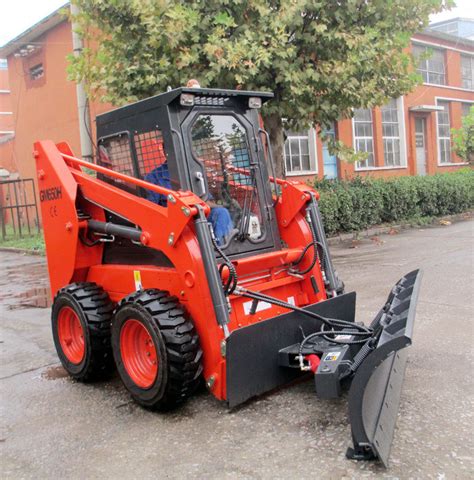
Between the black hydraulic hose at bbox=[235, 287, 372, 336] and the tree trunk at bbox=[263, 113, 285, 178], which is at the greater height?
the tree trunk at bbox=[263, 113, 285, 178]

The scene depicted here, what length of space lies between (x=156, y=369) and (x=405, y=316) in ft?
5.71

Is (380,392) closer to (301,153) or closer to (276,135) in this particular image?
(276,135)

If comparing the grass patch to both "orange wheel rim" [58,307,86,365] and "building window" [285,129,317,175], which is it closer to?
"building window" [285,129,317,175]

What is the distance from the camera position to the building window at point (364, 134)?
67.0ft

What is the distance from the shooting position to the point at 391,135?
73.4 feet

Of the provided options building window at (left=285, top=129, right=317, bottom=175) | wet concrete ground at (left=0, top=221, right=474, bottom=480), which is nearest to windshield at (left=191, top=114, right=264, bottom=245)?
wet concrete ground at (left=0, top=221, right=474, bottom=480)

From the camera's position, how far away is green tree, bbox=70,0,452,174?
886 cm

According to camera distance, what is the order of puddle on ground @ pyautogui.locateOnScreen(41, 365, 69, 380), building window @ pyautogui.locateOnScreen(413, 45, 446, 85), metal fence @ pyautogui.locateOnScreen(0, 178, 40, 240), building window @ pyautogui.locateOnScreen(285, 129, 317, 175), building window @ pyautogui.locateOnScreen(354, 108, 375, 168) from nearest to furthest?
puddle on ground @ pyautogui.locateOnScreen(41, 365, 69, 380) < building window @ pyautogui.locateOnScreen(285, 129, 317, 175) < metal fence @ pyautogui.locateOnScreen(0, 178, 40, 240) < building window @ pyautogui.locateOnScreen(354, 108, 375, 168) < building window @ pyautogui.locateOnScreen(413, 45, 446, 85)

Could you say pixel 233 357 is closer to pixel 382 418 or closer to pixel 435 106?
pixel 382 418

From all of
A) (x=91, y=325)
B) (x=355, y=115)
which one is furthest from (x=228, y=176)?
(x=355, y=115)

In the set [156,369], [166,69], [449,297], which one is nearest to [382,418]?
[156,369]

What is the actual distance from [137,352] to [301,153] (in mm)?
15100

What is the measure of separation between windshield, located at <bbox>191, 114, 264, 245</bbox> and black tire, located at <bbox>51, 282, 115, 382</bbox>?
1.17 m

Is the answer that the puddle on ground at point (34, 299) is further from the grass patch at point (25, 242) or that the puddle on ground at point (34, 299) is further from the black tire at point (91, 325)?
the grass patch at point (25, 242)
